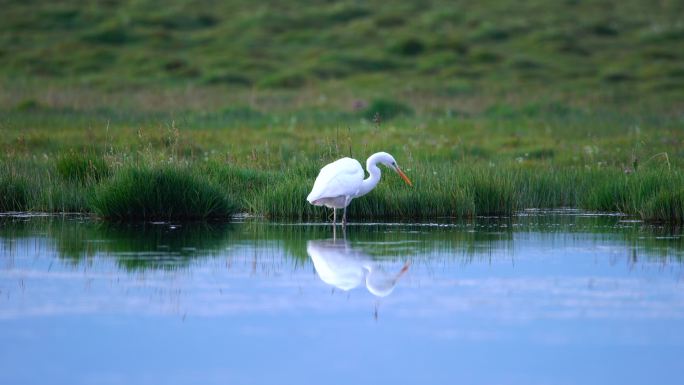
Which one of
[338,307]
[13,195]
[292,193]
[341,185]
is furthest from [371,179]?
[338,307]

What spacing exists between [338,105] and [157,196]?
14.2 m

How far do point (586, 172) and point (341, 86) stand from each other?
16.6 metres

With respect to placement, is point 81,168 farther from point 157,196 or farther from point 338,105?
point 338,105

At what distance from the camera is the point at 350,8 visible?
46344 mm

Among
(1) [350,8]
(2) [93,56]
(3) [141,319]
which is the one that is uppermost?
(1) [350,8]

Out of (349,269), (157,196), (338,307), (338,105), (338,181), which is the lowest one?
(338,307)

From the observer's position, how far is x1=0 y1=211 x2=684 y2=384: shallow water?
5957mm

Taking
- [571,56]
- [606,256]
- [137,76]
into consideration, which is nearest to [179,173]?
[606,256]

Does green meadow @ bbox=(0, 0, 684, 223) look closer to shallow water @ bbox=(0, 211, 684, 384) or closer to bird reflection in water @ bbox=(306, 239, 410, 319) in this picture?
shallow water @ bbox=(0, 211, 684, 384)

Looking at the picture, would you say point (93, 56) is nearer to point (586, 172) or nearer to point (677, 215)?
point (586, 172)

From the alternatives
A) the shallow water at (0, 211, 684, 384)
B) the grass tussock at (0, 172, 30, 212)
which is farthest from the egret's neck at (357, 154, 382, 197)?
the grass tussock at (0, 172, 30, 212)

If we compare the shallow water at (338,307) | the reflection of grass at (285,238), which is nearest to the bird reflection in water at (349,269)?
the shallow water at (338,307)

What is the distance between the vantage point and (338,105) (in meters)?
25.7

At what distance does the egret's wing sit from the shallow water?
0.49m
